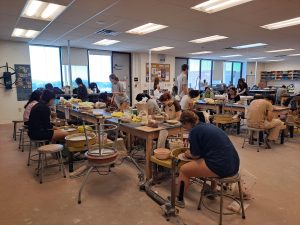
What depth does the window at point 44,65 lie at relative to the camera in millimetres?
7508

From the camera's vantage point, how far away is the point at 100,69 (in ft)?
29.3

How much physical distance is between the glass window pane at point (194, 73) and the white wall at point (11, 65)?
8129 mm

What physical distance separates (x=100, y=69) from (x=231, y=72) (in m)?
9.14

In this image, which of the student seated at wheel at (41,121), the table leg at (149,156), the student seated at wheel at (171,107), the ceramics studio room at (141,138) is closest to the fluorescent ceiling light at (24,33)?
the ceramics studio room at (141,138)

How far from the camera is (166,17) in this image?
13.9 feet

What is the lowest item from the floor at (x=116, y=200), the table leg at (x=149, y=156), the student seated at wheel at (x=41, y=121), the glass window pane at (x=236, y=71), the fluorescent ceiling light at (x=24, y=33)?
the floor at (x=116, y=200)

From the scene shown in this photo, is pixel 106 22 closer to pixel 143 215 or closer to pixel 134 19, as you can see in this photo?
pixel 134 19

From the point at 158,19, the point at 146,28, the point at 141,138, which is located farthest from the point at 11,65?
the point at 141,138

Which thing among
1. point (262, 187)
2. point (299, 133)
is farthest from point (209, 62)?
point (262, 187)

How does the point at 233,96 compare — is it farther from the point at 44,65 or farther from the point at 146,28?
the point at 44,65

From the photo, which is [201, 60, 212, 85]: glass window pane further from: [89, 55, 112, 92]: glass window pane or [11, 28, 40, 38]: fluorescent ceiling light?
[11, 28, 40, 38]: fluorescent ceiling light

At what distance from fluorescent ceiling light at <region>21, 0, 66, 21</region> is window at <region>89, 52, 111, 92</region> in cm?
423

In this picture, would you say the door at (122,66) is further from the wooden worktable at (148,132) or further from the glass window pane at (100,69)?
the wooden worktable at (148,132)

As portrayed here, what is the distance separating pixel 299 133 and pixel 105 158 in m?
5.35
